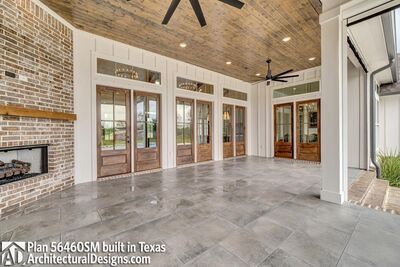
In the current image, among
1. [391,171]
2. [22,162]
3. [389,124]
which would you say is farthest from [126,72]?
[389,124]

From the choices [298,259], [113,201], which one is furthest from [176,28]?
[298,259]

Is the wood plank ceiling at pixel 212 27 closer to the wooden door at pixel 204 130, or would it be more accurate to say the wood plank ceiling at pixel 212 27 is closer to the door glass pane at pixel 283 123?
the wooden door at pixel 204 130

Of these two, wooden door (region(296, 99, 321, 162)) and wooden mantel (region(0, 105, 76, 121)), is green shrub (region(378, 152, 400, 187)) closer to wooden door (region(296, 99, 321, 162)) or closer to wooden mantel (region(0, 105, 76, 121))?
wooden door (region(296, 99, 321, 162))

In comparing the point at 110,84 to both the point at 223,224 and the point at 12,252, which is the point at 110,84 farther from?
the point at 223,224

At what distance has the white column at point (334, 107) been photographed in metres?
2.86

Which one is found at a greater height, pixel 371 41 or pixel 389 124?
pixel 371 41

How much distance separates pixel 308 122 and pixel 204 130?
3767 mm

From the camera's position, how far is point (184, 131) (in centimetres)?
617

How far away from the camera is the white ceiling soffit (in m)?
3.32

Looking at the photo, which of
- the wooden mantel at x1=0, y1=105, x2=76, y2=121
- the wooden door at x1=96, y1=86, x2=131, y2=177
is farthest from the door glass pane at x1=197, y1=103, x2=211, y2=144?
the wooden mantel at x1=0, y1=105, x2=76, y2=121

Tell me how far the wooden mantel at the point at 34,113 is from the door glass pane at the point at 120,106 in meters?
0.99

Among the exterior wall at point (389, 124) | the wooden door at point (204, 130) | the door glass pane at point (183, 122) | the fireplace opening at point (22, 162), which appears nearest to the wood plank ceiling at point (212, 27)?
the door glass pane at point (183, 122)

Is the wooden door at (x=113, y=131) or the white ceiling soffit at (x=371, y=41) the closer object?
the white ceiling soffit at (x=371, y=41)

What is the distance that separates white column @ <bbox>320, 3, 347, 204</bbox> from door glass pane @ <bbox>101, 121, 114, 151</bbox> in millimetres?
4498
